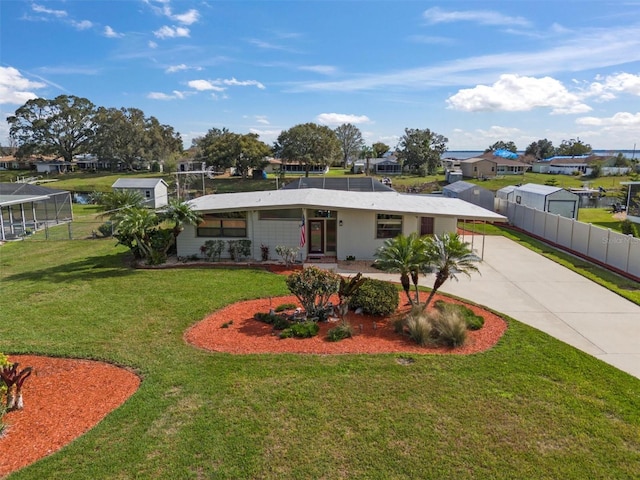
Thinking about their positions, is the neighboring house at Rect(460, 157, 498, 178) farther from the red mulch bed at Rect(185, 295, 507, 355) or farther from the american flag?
the red mulch bed at Rect(185, 295, 507, 355)

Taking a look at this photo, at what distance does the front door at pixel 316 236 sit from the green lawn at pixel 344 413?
8.74 metres

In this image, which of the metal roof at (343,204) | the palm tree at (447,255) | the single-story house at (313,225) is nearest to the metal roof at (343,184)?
the metal roof at (343,204)

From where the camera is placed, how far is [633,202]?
97.1 ft

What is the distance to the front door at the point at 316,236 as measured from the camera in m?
19.5

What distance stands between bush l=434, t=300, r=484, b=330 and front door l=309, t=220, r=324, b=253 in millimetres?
8056

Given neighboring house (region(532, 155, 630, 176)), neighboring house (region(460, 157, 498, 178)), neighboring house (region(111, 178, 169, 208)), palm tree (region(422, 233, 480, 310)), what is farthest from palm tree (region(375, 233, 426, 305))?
neighboring house (region(532, 155, 630, 176))

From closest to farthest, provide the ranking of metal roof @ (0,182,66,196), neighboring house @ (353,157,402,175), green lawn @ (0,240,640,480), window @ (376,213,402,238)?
green lawn @ (0,240,640,480), window @ (376,213,402,238), metal roof @ (0,182,66,196), neighboring house @ (353,157,402,175)

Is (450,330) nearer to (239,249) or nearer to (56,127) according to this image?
(239,249)

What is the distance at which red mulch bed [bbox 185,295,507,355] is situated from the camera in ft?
33.1

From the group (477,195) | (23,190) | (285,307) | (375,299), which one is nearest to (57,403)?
(285,307)

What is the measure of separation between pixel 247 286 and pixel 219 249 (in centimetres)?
452

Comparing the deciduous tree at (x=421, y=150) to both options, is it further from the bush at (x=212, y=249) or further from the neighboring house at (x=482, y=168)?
the bush at (x=212, y=249)

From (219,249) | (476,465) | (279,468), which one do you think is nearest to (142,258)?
(219,249)

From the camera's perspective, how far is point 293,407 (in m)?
7.59
